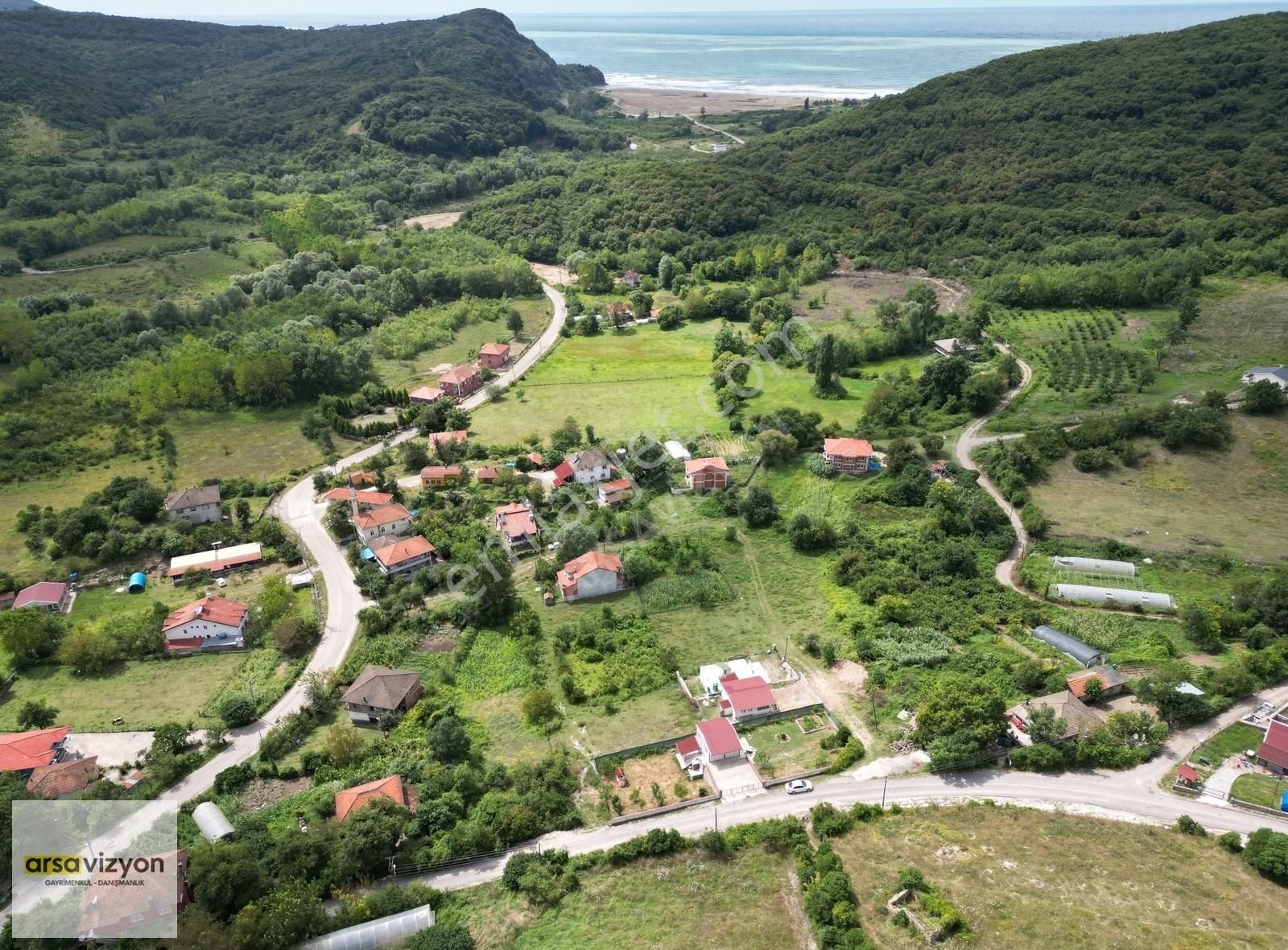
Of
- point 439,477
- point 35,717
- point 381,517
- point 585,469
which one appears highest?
point 585,469

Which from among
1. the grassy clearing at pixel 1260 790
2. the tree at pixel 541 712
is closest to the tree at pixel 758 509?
the tree at pixel 541 712

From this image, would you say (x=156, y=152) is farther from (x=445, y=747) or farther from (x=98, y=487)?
(x=445, y=747)

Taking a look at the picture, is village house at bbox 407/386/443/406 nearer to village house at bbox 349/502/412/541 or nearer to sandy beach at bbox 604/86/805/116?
village house at bbox 349/502/412/541

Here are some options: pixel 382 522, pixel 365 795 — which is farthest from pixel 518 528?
pixel 365 795

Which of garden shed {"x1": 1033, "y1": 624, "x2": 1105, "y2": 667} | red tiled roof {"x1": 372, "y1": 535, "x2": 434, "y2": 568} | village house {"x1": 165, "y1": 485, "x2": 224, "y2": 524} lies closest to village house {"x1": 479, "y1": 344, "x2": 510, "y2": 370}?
village house {"x1": 165, "y1": 485, "x2": 224, "y2": 524}

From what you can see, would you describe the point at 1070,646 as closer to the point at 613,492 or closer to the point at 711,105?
the point at 613,492

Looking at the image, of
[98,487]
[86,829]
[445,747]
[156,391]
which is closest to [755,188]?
[156,391]
